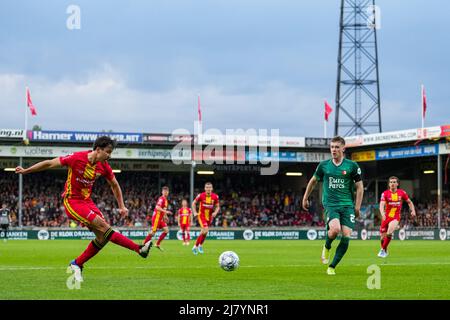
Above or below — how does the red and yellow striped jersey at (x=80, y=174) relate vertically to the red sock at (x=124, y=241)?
above

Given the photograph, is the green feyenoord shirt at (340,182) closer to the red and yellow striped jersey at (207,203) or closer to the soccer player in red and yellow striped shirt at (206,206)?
the soccer player in red and yellow striped shirt at (206,206)

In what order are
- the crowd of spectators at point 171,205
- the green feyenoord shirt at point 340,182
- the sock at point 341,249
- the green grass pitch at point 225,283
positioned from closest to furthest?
the green grass pitch at point 225,283
the sock at point 341,249
the green feyenoord shirt at point 340,182
the crowd of spectators at point 171,205

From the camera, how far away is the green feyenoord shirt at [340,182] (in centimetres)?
1535

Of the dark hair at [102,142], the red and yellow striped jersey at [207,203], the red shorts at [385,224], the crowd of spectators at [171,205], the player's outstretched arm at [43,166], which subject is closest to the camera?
the player's outstretched arm at [43,166]

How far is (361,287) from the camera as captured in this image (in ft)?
40.9

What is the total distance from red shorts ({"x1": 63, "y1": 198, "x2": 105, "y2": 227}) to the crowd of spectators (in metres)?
44.9

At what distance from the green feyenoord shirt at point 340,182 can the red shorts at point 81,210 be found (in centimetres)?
487

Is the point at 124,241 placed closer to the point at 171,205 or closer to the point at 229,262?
the point at 229,262

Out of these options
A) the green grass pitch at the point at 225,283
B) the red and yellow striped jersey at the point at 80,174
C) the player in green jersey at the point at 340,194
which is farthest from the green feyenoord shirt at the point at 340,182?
the red and yellow striped jersey at the point at 80,174

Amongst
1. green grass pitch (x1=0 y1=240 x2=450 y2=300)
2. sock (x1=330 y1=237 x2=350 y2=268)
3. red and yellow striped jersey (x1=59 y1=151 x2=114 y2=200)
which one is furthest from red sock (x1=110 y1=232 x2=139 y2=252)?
sock (x1=330 y1=237 x2=350 y2=268)

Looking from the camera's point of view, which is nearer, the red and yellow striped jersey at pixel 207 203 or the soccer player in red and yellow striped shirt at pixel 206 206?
the soccer player in red and yellow striped shirt at pixel 206 206

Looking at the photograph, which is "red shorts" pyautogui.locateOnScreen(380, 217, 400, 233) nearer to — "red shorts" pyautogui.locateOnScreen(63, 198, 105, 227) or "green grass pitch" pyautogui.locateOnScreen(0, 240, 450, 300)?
"green grass pitch" pyautogui.locateOnScreen(0, 240, 450, 300)

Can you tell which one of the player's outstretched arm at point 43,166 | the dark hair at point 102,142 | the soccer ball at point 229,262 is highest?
the dark hair at point 102,142
